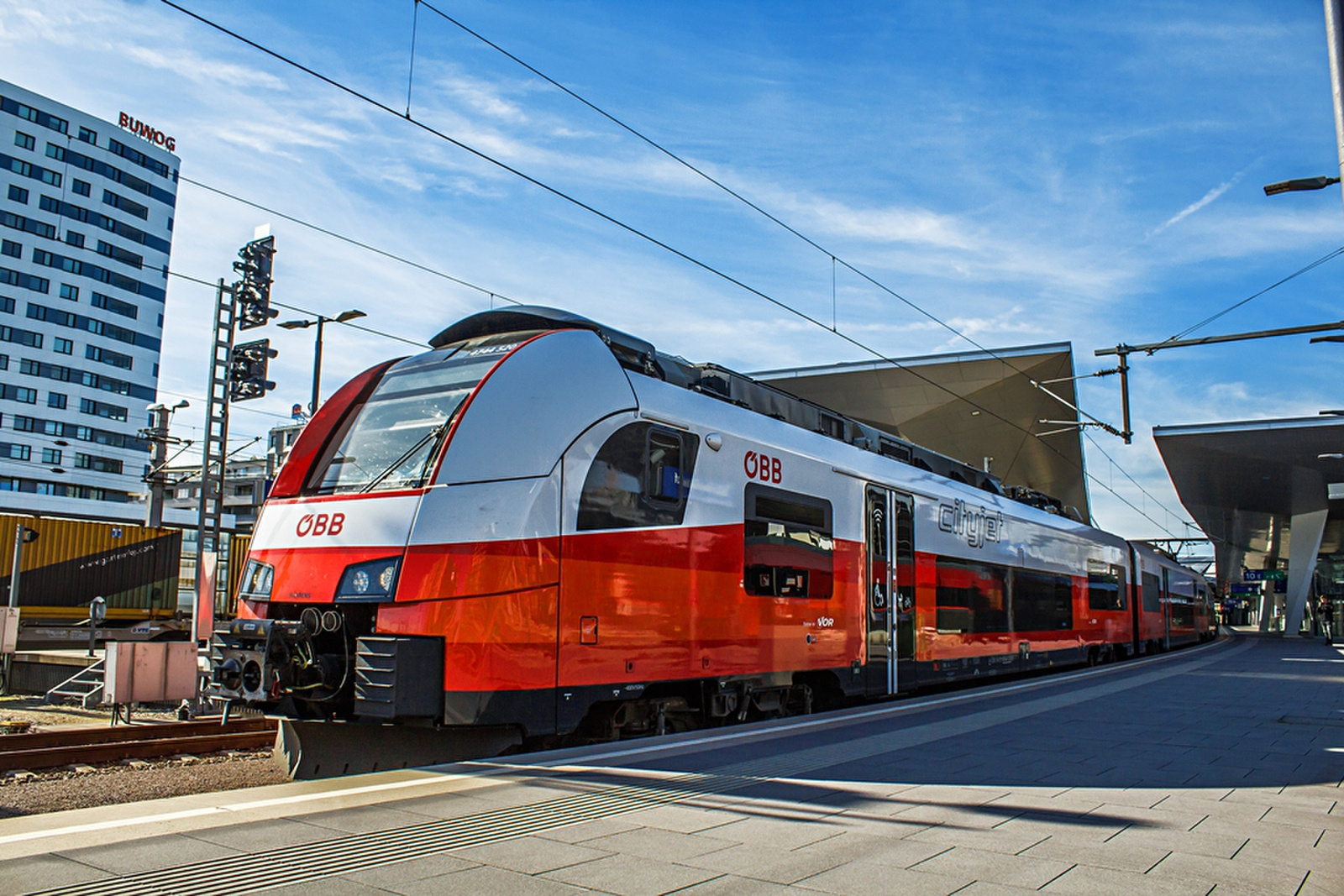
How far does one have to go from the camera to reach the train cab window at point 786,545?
928 cm

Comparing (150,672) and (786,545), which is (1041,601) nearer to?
(786,545)

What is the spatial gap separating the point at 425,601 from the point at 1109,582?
21.0m

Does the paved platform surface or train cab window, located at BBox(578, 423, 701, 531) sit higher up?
train cab window, located at BBox(578, 423, 701, 531)

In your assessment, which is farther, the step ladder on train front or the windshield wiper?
the step ladder on train front

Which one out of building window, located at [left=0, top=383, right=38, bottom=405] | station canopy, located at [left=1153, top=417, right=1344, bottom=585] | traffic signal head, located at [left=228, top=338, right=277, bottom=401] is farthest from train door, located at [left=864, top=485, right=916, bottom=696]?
building window, located at [left=0, top=383, right=38, bottom=405]

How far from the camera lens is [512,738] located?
7.18 m

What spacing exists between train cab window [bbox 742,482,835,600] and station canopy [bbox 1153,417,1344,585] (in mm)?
30562

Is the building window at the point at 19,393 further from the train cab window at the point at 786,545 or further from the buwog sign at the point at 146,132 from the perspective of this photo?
the train cab window at the point at 786,545

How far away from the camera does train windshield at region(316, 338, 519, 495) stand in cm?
727

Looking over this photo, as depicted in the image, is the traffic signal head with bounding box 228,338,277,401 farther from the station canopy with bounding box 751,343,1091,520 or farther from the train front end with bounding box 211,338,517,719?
the station canopy with bounding box 751,343,1091,520

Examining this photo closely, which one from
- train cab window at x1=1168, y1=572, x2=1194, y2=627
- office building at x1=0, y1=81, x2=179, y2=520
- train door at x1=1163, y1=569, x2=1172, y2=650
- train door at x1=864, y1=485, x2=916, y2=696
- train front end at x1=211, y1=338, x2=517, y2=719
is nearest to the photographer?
train front end at x1=211, y1=338, x2=517, y2=719

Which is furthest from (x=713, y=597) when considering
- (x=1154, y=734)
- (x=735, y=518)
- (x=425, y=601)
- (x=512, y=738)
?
(x=1154, y=734)

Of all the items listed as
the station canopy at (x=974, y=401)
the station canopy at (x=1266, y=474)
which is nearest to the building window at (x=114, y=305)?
the station canopy at (x=974, y=401)

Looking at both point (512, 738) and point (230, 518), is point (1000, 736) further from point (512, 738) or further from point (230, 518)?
point (230, 518)
